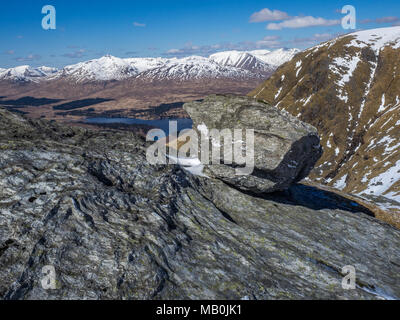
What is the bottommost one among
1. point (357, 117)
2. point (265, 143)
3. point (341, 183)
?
point (341, 183)

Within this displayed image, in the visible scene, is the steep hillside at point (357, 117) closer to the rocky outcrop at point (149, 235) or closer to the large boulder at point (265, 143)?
the large boulder at point (265, 143)

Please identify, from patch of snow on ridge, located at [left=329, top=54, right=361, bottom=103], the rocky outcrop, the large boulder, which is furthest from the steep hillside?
the rocky outcrop

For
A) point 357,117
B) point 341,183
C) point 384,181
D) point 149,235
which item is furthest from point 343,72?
point 149,235

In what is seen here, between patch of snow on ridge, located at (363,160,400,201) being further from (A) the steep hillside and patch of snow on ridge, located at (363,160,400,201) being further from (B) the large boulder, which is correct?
(B) the large boulder

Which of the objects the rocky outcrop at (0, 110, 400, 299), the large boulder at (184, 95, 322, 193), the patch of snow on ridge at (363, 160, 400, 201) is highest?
the large boulder at (184, 95, 322, 193)

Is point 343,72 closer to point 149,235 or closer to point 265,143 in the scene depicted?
point 265,143

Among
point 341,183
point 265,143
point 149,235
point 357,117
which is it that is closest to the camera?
point 149,235

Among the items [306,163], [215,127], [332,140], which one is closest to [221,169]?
[215,127]
